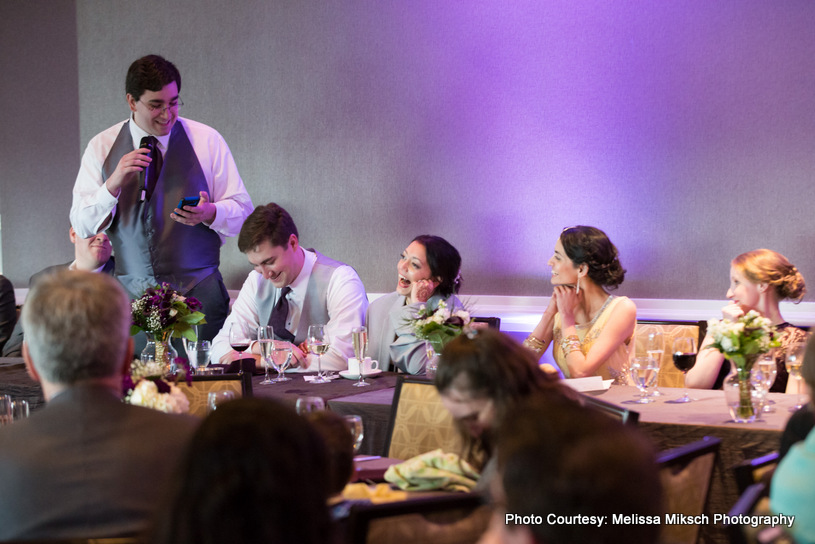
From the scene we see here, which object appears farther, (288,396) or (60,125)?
(60,125)

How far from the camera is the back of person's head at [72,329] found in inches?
58.3

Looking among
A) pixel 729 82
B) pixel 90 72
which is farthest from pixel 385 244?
pixel 90 72

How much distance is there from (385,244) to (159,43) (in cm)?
222

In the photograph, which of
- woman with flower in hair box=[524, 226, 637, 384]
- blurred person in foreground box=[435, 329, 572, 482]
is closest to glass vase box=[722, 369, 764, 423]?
blurred person in foreground box=[435, 329, 572, 482]

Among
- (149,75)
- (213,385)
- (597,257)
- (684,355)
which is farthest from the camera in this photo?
(149,75)

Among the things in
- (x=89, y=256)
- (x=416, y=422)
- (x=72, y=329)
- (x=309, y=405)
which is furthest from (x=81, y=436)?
(x=89, y=256)

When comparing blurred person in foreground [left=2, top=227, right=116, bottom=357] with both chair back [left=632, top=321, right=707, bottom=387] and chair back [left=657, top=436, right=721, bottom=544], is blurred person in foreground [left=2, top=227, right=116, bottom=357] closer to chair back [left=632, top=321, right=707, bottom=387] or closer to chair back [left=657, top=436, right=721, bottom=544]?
chair back [left=632, top=321, right=707, bottom=387]

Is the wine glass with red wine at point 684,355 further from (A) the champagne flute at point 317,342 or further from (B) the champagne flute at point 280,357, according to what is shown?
(B) the champagne flute at point 280,357

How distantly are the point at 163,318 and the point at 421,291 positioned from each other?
120cm

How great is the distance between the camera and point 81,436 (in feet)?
4.53

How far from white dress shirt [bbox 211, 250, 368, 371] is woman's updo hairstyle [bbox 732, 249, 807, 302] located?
1.79 m

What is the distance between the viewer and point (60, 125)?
246 inches

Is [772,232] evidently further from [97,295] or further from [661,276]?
[97,295]

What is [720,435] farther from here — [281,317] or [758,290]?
[281,317]
